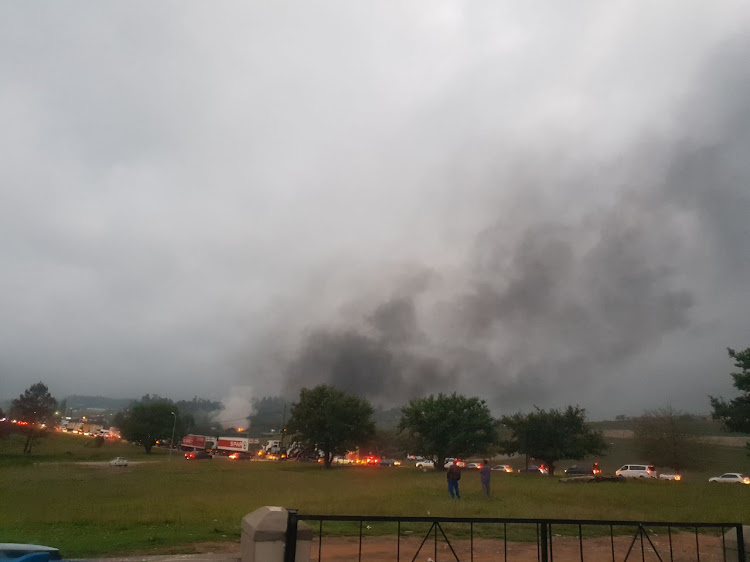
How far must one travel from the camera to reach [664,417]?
184 ft

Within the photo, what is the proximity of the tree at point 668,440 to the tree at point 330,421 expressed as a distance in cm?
3184

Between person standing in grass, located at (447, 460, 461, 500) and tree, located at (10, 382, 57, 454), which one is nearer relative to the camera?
person standing in grass, located at (447, 460, 461, 500)

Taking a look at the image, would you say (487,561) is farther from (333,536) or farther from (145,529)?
(145,529)

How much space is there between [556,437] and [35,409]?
83.1 m

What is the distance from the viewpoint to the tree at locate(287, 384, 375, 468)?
220 feet

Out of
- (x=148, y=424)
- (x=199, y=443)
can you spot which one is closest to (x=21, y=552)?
(x=148, y=424)

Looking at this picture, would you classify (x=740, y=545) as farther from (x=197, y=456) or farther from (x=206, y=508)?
(x=197, y=456)

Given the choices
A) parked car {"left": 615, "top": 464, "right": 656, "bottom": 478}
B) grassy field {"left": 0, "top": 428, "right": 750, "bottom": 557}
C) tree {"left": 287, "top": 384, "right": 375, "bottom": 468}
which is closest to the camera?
grassy field {"left": 0, "top": 428, "right": 750, "bottom": 557}

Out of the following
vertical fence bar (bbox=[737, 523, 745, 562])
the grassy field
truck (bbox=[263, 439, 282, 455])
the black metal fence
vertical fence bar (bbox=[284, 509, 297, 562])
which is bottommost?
truck (bbox=[263, 439, 282, 455])

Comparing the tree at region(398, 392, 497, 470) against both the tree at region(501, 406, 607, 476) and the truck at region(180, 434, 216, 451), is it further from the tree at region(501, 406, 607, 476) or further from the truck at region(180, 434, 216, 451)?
the truck at region(180, 434, 216, 451)

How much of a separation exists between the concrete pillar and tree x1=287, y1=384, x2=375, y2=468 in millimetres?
61685

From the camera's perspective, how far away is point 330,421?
221ft

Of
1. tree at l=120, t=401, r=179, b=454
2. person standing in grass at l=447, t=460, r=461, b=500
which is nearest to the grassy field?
person standing in grass at l=447, t=460, r=461, b=500

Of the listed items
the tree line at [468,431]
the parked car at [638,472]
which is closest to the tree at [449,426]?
the tree line at [468,431]
